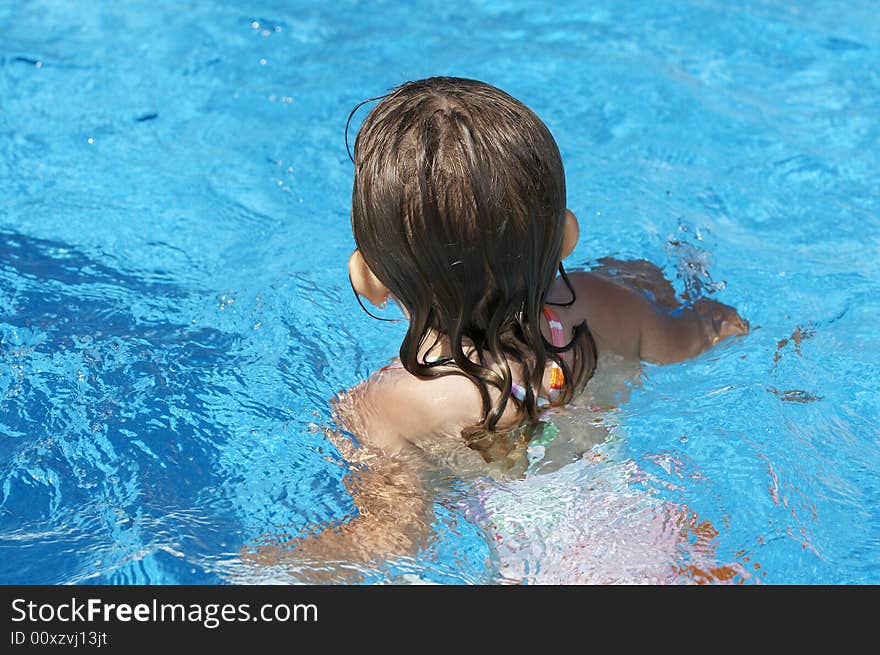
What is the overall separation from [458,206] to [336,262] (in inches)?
72.2

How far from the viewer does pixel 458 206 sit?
1872mm

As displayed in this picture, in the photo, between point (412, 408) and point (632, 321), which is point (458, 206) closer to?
point (412, 408)

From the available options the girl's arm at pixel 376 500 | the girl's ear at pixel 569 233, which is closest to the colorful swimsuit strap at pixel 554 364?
the girl's arm at pixel 376 500

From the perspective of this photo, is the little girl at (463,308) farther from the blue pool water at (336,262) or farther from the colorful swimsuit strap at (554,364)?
the blue pool water at (336,262)

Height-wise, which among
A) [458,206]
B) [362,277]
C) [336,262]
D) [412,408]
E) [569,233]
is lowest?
[336,262]

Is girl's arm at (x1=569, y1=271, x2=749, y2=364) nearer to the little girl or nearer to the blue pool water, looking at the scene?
the little girl

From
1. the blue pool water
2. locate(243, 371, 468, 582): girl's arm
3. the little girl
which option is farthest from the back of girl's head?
the blue pool water

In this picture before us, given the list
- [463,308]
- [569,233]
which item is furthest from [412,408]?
[569,233]

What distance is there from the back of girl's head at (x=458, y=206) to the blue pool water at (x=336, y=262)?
654 mm

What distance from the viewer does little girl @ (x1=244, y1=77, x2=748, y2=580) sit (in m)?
1.89

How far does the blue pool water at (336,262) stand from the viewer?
8.34 feet

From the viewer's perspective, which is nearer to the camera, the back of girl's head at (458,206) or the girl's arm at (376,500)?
the back of girl's head at (458,206)
